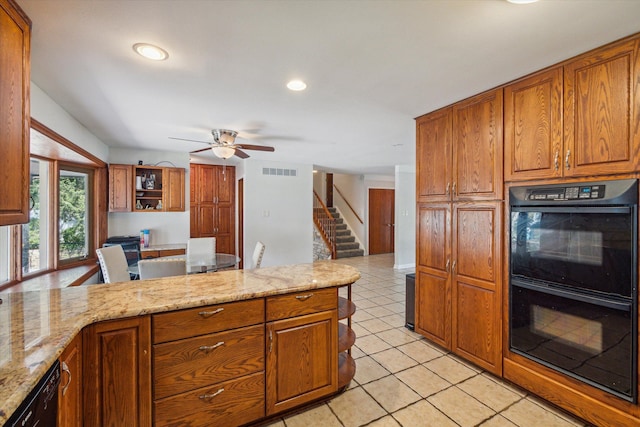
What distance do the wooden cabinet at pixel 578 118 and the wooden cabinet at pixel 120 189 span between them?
16.3 ft

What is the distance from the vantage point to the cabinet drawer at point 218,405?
5.06 ft

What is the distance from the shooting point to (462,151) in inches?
102

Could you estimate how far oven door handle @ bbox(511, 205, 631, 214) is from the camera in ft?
5.50

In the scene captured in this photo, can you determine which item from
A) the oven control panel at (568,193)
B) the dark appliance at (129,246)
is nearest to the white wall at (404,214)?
the oven control panel at (568,193)

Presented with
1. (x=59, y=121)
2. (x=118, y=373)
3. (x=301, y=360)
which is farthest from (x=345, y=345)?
(x=59, y=121)

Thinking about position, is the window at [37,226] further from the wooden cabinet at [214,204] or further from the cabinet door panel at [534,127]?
the cabinet door panel at [534,127]

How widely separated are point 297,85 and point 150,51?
1010mm

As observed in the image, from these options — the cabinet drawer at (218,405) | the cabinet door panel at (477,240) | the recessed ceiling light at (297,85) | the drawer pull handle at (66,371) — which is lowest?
the cabinet drawer at (218,405)

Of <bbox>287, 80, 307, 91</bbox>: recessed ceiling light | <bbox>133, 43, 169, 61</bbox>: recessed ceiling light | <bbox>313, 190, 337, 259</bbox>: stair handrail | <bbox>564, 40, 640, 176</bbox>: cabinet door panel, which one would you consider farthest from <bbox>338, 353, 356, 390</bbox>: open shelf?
<bbox>313, 190, 337, 259</bbox>: stair handrail

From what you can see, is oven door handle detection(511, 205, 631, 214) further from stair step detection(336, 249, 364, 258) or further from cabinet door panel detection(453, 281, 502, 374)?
stair step detection(336, 249, 364, 258)

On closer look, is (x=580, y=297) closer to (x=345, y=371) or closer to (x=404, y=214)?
(x=345, y=371)

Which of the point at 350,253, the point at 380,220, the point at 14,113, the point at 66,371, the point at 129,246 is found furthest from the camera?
the point at 380,220

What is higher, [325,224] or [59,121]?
[59,121]

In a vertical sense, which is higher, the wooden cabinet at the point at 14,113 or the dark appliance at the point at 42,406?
the wooden cabinet at the point at 14,113
